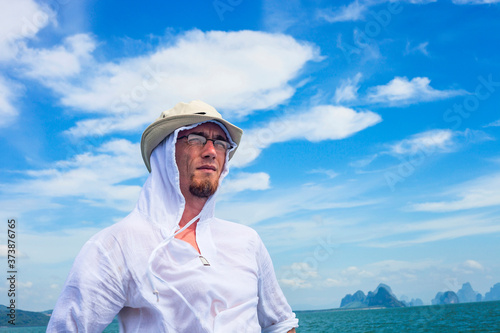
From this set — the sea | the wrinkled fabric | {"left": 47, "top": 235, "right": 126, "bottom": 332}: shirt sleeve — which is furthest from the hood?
the sea

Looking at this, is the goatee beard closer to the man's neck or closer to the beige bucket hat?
the man's neck

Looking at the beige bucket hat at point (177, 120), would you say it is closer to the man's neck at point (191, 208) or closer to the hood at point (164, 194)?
the hood at point (164, 194)

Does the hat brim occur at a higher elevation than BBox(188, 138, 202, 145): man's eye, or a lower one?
A: higher

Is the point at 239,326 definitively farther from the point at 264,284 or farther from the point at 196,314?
the point at 264,284

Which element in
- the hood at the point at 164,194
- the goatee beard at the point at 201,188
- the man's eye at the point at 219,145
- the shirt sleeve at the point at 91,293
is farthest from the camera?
the man's eye at the point at 219,145

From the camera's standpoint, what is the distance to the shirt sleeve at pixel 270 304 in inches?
107

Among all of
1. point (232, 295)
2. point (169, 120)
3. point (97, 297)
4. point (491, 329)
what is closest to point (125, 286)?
point (97, 297)

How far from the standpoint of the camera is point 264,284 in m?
2.74

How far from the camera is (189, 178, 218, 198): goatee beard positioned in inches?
95.7

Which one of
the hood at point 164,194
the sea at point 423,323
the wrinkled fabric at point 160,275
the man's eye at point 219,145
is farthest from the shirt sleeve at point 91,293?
the sea at point 423,323

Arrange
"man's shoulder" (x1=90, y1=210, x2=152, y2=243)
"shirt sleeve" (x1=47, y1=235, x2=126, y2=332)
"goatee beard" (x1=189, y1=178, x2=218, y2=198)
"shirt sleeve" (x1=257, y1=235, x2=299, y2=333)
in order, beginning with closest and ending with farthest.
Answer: "shirt sleeve" (x1=47, y1=235, x2=126, y2=332), "man's shoulder" (x1=90, y1=210, x2=152, y2=243), "goatee beard" (x1=189, y1=178, x2=218, y2=198), "shirt sleeve" (x1=257, y1=235, x2=299, y2=333)

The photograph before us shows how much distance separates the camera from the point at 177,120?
245 cm

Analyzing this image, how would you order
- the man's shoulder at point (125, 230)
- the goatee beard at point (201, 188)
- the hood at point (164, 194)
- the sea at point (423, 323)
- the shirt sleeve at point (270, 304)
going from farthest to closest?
the sea at point (423, 323) → the shirt sleeve at point (270, 304) → the goatee beard at point (201, 188) → the hood at point (164, 194) → the man's shoulder at point (125, 230)

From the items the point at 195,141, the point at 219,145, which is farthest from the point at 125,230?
the point at 219,145
